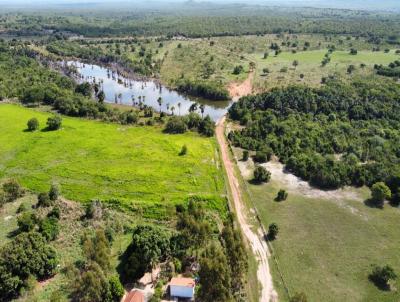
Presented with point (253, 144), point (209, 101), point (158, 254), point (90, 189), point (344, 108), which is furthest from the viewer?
point (209, 101)

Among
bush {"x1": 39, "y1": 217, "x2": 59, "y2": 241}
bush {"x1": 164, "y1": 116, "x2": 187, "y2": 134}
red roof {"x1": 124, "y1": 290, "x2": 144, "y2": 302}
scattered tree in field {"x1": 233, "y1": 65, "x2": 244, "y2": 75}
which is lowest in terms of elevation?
red roof {"x1": 124, "y1": 290, "x2": 144, "y2": 302}

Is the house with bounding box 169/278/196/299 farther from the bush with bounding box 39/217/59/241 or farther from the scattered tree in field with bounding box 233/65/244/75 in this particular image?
the scattered tree in field with bounding box 233/65/244/75

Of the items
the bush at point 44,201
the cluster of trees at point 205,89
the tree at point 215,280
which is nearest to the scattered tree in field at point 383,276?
the tree at point 215,280

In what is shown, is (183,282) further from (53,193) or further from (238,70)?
(238,70)

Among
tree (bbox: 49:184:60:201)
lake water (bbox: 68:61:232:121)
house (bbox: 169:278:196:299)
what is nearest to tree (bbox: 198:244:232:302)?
house (bbox: 169:278:196:299)

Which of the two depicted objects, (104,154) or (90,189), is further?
(104,154)

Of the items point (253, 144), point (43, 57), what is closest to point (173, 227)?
point (253, 144)

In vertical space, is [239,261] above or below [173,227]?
above

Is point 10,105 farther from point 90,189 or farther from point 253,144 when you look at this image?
point 253,144

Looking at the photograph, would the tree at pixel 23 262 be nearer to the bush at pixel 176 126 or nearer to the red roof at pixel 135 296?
the red roof at pixel 135 296
